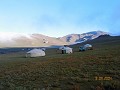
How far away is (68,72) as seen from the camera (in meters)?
31.6

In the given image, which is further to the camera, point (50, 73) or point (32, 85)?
point (50, 73)

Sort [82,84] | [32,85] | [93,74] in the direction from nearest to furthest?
[82,84] < [32,85] < [93,74]

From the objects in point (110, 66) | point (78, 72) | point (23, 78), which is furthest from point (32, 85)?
point (110, 66)

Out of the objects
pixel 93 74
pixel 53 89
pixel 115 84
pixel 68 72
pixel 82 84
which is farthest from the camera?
pixel 68 72

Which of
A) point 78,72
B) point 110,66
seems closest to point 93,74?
point 78,72

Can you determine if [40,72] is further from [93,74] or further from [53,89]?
[53,89]

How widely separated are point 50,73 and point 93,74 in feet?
17.3

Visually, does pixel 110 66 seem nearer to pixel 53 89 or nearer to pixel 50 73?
pixel 50 73

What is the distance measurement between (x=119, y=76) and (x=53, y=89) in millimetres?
6874

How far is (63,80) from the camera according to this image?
89.6ft

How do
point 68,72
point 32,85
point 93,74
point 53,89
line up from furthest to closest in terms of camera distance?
point 68,72
point 93,74
point 32,85
point 53,89

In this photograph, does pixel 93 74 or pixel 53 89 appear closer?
pixel 53 89

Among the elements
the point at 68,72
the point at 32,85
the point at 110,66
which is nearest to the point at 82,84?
the point at 32,85

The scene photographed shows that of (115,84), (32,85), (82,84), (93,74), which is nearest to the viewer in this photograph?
(115,84)
